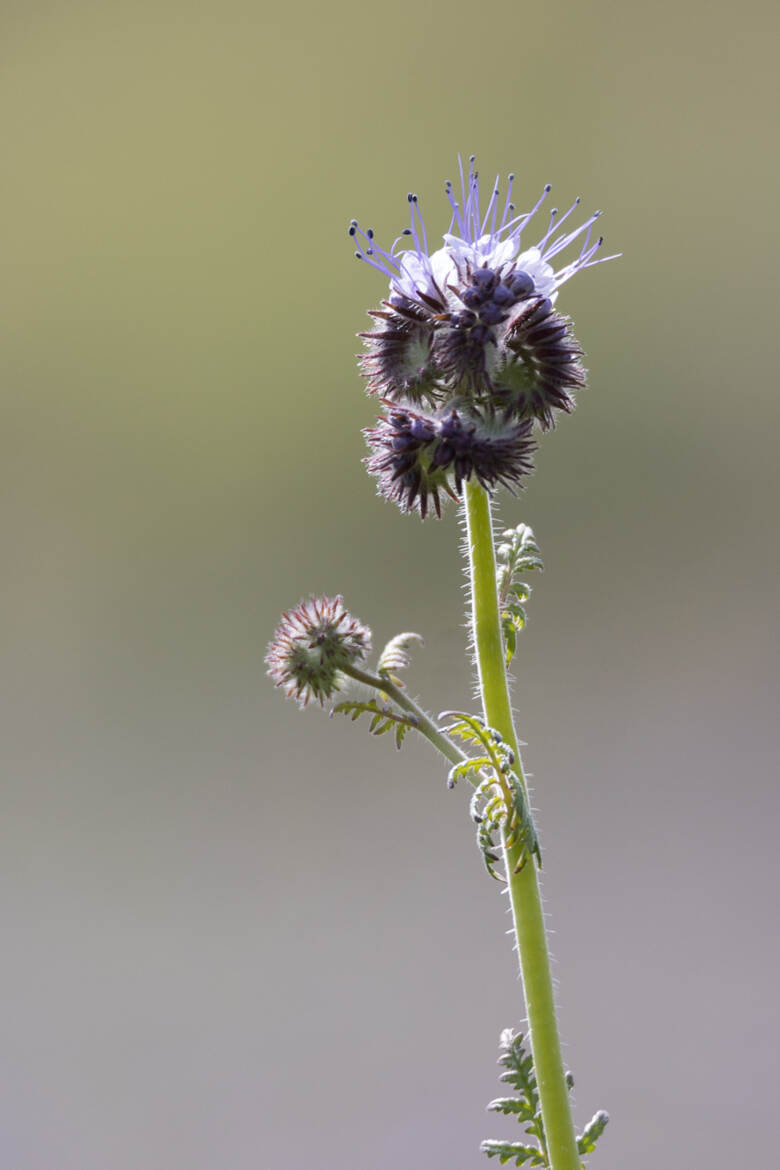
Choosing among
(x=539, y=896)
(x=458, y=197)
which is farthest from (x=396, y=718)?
(x=458, y=197)

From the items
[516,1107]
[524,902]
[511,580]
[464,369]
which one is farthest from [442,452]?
[516,1107]

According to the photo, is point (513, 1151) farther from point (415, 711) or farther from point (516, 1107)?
point (415, 711)

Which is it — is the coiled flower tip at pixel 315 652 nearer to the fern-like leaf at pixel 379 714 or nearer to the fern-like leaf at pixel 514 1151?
the fern-like leaf at pixel 379 714

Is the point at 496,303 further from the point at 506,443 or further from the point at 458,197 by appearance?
the point at 458,197

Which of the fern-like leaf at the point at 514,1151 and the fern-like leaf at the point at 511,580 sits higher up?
the fern-like leaf at the point at 511,580

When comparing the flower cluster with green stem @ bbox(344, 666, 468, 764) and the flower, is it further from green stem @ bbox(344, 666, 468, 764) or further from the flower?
green stem @ bbox(344, 666, 468, 764)

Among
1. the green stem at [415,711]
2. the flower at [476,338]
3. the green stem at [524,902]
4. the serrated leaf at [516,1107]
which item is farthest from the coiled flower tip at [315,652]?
the serrated leaf at [516,1107]
